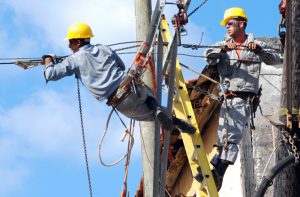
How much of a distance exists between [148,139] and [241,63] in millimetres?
1920

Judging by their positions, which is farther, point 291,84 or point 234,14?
point 234,14

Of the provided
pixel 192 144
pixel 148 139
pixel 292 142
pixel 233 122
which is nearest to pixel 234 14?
pixel 233 122

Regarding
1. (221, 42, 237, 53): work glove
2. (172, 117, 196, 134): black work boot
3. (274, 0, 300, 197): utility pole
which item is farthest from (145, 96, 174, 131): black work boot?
(221, 42, 237, 53): work glove

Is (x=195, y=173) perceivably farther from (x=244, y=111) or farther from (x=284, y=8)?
(x=284, y=8)

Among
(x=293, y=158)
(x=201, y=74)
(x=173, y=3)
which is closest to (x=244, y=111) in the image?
(x=201, y=74)

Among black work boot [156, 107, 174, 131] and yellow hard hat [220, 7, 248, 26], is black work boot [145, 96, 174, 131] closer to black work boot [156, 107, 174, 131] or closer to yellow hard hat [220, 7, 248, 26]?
black work boot [156, 107, 174, 131]

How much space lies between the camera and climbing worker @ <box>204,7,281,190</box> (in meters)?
15.2

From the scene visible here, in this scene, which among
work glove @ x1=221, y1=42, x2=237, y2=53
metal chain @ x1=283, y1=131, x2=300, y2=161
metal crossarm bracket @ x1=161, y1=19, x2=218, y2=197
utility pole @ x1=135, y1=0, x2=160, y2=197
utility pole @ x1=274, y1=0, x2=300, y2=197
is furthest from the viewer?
work glove @ x1=221, y1=42, x2=237, y2=53

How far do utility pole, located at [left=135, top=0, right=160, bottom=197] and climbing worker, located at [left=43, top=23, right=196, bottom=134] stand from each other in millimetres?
210

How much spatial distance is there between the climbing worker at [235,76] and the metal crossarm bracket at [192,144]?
0.62 ft

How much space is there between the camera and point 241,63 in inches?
610

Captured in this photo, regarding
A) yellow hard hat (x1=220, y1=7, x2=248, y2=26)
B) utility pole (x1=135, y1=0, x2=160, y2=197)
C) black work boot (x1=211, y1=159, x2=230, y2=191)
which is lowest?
black work boot (x1=211, y1=159, x2=230, y2=191)

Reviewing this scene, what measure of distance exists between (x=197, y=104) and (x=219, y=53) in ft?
9.22

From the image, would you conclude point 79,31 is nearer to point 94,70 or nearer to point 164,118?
point 94,70
